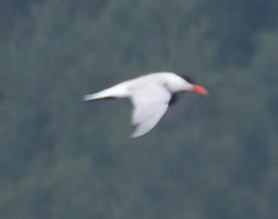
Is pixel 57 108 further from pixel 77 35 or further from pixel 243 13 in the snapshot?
pixel 243 13

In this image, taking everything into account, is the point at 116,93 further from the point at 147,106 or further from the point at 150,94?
the point at 147,106

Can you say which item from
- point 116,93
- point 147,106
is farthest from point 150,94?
point 116,93

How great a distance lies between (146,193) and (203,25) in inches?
94.0

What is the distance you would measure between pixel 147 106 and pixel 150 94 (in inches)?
13.3

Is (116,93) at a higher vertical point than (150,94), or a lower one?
lower

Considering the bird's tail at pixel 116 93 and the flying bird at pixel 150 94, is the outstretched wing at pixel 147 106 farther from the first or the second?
the bird's tail at pixel 116 93

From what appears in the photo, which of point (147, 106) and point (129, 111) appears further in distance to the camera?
point (129, 111)

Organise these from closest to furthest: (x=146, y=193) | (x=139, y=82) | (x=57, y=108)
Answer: (x=139, y=82) < (x=146, y=193) < (x=57, y=108)

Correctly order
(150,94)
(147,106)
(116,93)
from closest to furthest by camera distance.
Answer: (147,106) < (150,94) < (116,93)

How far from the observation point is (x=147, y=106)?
8.55m

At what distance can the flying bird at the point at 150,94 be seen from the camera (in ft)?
27.0

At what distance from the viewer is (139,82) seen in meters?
9.26

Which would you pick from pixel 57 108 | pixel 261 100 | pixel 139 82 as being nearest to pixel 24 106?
pixel 57 108

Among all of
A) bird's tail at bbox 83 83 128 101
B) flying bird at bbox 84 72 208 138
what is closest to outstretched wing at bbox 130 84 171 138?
flying bird at bbox 84 72 208 138
